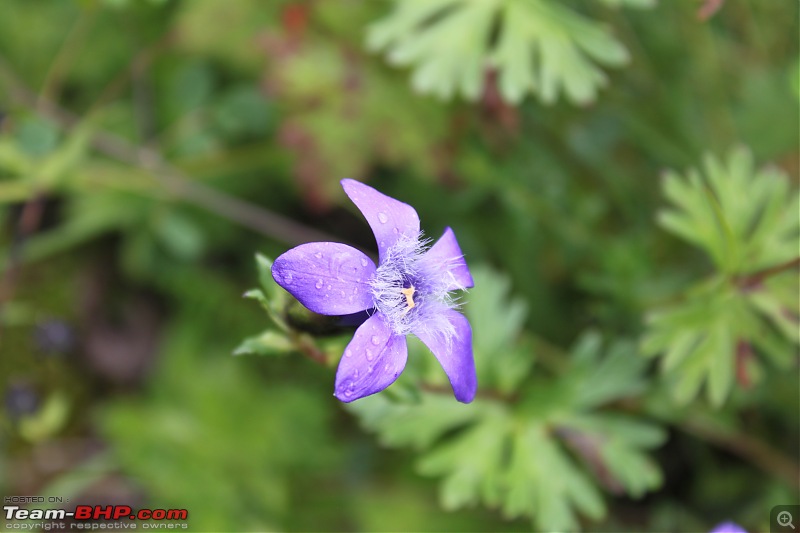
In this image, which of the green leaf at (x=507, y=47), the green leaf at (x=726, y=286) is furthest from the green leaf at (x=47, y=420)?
the green leaf at (x=726, y=286)

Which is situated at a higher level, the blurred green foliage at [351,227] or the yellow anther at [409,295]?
the blurred green foliage at [351,227]

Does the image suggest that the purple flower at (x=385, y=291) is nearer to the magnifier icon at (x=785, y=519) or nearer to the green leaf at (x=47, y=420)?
the magnifier icon at (x=785, y=519)

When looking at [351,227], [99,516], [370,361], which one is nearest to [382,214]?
[370,361]

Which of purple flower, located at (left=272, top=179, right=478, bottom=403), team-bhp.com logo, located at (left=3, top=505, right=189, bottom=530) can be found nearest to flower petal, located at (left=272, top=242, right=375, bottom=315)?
purple flower, located at (left=272, top=179, right=478, bottom=403)

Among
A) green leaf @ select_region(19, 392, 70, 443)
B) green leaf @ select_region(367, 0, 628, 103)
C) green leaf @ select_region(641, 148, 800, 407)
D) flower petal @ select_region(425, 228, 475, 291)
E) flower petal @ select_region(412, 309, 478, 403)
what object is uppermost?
green leaf @ select_region(367, 0, 628, 103)

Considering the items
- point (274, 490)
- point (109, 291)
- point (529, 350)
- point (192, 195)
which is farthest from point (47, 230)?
point (529, 350)

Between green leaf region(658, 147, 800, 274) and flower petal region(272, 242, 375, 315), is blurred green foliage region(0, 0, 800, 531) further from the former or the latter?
flower petal region(272, 242, 375, 315)

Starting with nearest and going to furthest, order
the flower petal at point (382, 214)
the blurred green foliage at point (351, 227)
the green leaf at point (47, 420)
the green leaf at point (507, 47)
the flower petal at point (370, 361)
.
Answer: the flower petal at point (370, 361) < the flower petal at point (382, 214) < the green leaf at point (507, 47) < the blurred green foliage at point (351, 227) < the green leaf at point (47, 420)
